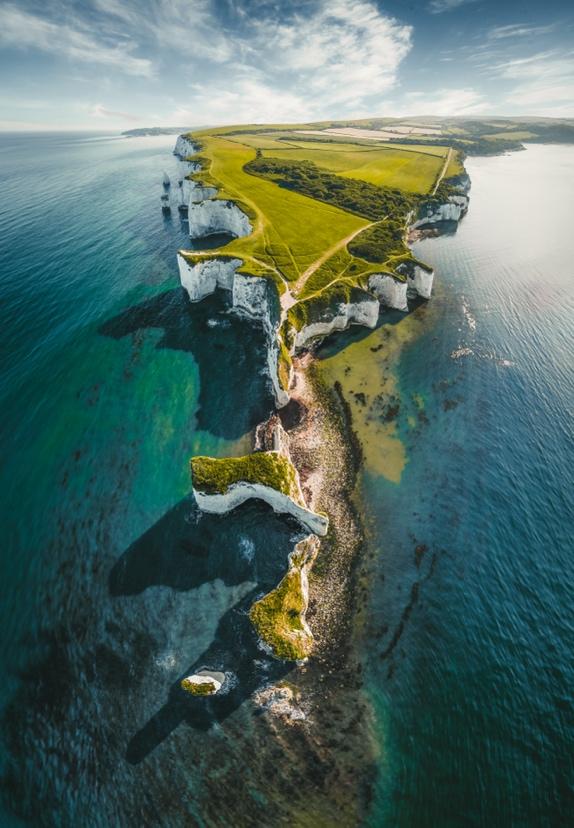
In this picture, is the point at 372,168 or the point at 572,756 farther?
the point at 372,168

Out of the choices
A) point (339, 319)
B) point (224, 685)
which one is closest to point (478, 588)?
point (224, 685)

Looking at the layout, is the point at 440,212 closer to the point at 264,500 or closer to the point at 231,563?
the point at 264,500

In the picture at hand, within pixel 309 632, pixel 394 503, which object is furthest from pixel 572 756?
pixel 394 503

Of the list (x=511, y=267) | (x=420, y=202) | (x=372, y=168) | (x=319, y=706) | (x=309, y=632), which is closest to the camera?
(x=319, y=706)

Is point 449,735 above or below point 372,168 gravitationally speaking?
below

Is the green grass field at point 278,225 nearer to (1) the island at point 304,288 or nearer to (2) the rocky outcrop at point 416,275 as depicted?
(1) the island at point 304,288

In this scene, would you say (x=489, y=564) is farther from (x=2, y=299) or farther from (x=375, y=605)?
(x=2, y=299)

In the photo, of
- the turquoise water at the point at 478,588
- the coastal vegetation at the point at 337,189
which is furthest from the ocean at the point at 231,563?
the coastal vegetation at the point at 337,189
